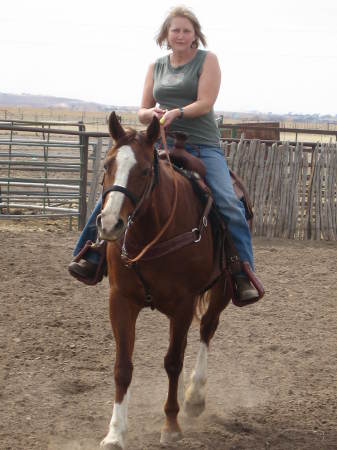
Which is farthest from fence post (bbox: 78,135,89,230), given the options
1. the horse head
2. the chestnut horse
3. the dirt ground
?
the horse head

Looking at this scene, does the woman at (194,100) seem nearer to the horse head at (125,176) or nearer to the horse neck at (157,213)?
the horse neck at (157,213)

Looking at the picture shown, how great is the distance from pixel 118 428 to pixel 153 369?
5.01ft

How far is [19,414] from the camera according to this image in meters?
4.77

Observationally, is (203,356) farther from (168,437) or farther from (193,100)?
(193,100)

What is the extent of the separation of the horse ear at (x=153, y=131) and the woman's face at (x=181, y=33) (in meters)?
1.07

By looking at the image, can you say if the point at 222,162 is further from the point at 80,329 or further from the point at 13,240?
the point at 13,240

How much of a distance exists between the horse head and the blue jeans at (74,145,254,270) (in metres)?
0.97

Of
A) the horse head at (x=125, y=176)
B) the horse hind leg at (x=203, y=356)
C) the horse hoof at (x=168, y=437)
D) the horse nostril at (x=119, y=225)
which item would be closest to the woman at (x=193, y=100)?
the horse hind leg at (x=203, y=356)

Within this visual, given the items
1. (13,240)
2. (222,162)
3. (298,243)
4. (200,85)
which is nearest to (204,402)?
(222,162)

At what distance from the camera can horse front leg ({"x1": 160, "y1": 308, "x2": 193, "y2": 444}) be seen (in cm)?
450

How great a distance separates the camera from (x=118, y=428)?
430 cm

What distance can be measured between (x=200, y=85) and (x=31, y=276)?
169 inches

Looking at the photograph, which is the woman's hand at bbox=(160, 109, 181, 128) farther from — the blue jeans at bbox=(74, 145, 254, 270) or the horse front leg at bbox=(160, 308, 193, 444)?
the horse front leg at bbox=(160, 308, 193, 444)

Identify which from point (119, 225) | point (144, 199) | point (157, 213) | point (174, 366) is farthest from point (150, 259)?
point (174, 366)
